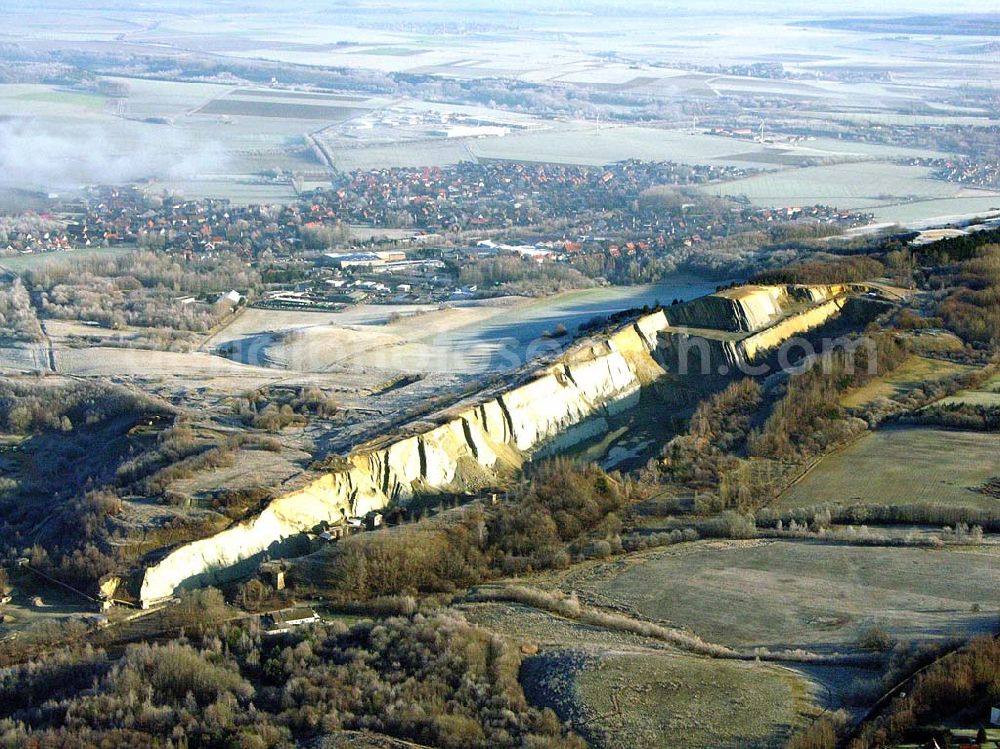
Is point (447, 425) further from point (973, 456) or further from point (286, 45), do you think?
point (286, 45)

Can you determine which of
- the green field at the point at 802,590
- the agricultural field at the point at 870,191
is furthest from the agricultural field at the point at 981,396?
the agricultural field at the point at 870,191

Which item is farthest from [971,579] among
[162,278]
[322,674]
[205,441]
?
[162,278]

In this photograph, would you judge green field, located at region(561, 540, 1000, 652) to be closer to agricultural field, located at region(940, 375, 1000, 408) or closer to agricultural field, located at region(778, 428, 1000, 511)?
agricultural field, located at region(778, 428, 1000, 511)

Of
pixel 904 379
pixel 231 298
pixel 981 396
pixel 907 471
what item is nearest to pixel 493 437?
pixel 907 471

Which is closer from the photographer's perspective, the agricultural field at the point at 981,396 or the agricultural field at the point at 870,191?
the agricultural field at the point at 981,396

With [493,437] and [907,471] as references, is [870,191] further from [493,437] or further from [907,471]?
[907,471]

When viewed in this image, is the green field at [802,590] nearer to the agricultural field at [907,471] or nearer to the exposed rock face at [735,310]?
the agricultural field at [907,471]

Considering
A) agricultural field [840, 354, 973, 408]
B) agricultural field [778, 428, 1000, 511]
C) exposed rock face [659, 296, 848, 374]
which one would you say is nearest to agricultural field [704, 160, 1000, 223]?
exposed rock face [659, 296, 848, 374]
